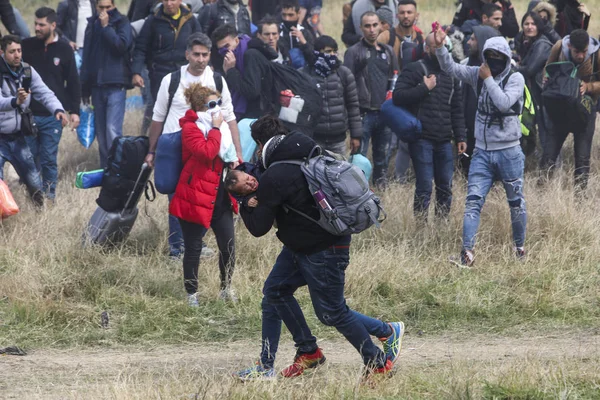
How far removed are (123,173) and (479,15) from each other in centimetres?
602

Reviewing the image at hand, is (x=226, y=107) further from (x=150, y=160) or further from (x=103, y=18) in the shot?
(x=103, y=18)

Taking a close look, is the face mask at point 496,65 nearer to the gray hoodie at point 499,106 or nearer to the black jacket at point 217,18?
the gray hoodie at point 499,106

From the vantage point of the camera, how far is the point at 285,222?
5.81 m

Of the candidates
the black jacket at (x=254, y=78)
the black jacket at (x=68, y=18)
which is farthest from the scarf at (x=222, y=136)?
the black jacket at (x=68, y=18)

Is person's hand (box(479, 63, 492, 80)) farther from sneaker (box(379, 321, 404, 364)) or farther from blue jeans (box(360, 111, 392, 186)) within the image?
sneaker (box(379, 321, 404, 364))

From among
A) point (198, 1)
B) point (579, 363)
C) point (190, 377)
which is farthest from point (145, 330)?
point (198, 1)

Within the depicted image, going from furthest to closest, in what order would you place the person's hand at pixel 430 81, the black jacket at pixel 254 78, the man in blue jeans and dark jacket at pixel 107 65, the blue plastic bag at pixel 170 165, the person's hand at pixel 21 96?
1. the man in blue jeans and dark jacket at pixel 107 65
2. the black jacket at pixel 254 78
3. the person's hand at pixel 21 96
4. the person's hand at pixel 430 81
5. the blue plastic bag at pixel 170 165

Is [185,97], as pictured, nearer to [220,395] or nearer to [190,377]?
[190,377]

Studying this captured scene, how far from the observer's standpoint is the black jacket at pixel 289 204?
5.63m

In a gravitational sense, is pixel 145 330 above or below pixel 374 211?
below

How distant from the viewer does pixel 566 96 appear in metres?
10.4

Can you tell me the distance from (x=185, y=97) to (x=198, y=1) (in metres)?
5.50

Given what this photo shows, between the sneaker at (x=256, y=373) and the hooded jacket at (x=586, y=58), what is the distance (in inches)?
234

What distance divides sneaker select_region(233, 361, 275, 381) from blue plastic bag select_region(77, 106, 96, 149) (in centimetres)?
→ 620
